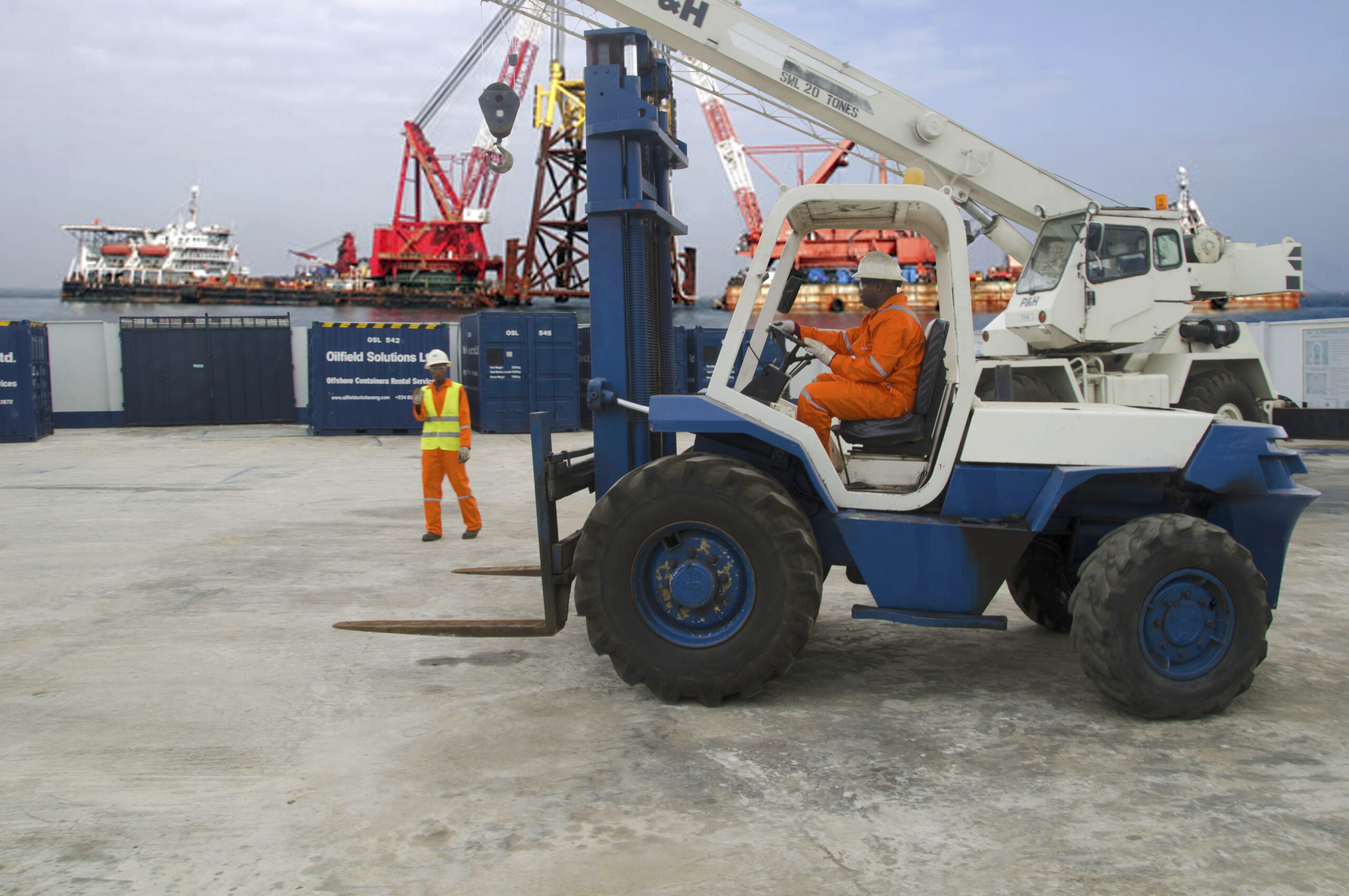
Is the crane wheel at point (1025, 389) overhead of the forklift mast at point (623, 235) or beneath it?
beneath

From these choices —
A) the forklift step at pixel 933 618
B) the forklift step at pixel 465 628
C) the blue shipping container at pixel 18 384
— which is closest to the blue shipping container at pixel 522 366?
the blue shipping container at pixel 18 384

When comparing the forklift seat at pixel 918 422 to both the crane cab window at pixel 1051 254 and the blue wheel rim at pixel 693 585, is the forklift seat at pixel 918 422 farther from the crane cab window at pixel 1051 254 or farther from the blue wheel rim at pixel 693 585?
the crane cab window at pixel 1051 254

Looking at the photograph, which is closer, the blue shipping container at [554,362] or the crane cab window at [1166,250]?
the crane cab window at [1166,250]

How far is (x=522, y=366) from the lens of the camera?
20.6m

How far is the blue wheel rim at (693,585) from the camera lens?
188 inches

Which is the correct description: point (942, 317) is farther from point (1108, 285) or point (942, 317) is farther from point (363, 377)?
point (363, 377)

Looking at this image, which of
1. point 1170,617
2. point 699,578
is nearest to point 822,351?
point 699,578

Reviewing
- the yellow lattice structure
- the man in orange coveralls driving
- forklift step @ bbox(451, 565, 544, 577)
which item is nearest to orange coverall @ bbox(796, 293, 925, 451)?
the man in orange coveralls driving

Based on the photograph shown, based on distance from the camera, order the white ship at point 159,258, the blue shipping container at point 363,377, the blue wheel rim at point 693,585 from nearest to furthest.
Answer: the blue wheel rim at point 693,585, the blue shipping container at point 363,377, the white ship at point 159,258

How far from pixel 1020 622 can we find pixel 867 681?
181cm

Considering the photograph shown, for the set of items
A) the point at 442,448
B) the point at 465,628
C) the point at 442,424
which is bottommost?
the point at 465,628

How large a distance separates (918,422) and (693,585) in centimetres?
136

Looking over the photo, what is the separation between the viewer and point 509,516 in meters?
11.1

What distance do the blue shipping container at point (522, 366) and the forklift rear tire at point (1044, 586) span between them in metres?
15.0
